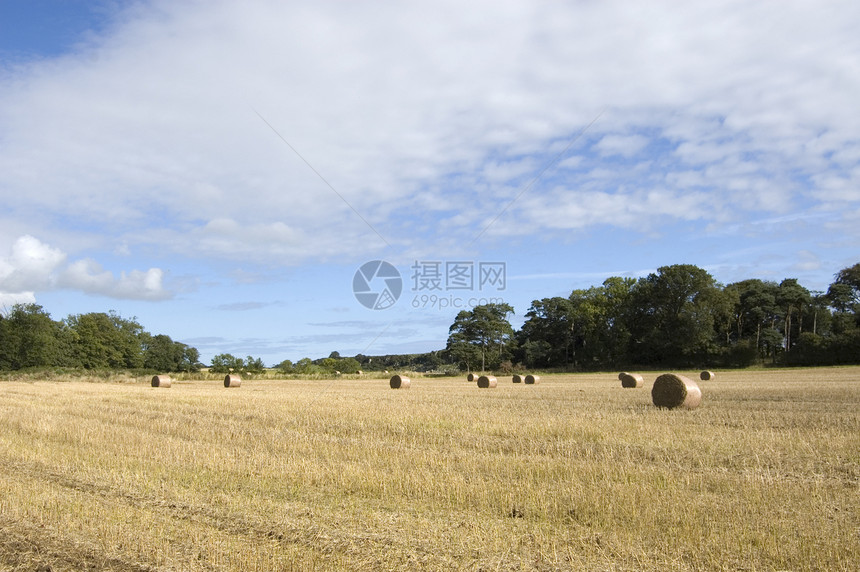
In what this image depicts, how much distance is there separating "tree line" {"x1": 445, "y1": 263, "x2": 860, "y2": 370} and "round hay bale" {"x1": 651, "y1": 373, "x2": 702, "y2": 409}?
48417mm

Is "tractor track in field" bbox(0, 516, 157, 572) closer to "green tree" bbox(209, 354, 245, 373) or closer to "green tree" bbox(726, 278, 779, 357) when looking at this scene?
"green tree" bbox(209, 354, 245, 373)

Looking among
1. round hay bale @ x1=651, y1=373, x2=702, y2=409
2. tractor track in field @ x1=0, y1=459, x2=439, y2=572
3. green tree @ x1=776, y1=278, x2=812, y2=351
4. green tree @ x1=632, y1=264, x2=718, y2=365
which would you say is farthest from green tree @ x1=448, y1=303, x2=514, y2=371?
tractor track in field @ x1=0, y1=459, x2=439, y2=572

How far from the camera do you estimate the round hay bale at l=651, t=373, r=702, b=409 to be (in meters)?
17.8

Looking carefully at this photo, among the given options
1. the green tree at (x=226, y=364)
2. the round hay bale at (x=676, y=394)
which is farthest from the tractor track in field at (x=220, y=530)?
the green tree at (x=226, y=364)

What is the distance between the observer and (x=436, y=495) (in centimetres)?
757

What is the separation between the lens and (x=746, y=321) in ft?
238

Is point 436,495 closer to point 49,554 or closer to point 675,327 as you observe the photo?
point 49,554

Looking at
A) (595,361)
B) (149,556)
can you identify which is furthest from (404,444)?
(595,361)

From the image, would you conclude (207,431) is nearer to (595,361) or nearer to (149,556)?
(149,556)

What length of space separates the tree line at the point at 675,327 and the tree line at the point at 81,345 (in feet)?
119

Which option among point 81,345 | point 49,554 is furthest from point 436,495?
point 81,345

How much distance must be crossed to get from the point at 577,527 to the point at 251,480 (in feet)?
14.3

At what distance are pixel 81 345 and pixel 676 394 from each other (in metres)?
75.7

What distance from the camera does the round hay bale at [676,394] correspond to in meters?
17.8
